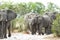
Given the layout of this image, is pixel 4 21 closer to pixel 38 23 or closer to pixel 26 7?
pixel 38 23

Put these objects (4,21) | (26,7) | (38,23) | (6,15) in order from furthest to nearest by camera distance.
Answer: (26,7) → (38,23) → (6,15) → (4,21)

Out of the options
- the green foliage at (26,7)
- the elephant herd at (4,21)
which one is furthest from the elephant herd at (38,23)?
the green foliage at (26,7)

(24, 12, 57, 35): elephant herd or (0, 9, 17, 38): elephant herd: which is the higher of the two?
(0, 9, 17, 38): elephant herd

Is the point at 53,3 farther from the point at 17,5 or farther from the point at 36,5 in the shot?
the point at 17,5

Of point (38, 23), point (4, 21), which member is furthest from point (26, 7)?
point (4, 21)

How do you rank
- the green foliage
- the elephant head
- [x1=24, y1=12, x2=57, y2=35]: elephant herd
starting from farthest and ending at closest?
1. the green foliage
2. [x1=24, y1=12, x2=57, y2=35]: elephant herd
3. the elephant head

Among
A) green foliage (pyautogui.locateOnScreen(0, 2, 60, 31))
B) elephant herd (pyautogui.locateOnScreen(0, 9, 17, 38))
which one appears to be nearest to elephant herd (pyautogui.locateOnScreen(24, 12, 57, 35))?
elephant herd (pyautogui.locateOnScreen(0, 9, 17, 38))

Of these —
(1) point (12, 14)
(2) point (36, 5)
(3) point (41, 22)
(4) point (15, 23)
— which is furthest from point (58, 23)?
(2) point (36, 5)

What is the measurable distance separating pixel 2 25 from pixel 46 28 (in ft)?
14.8

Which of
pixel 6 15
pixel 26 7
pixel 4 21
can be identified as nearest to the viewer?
pixel 4 21

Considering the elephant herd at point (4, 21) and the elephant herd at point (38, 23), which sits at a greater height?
the elephant herd at point (4, 21)

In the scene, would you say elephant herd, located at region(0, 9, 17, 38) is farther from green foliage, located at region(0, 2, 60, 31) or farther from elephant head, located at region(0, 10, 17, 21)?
green foliage, located at region(0, 2, 60, 31)

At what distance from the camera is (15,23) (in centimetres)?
2277

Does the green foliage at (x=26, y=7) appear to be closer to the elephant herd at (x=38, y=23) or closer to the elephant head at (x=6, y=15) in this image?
the elephant herd at (x=38, y=23)
